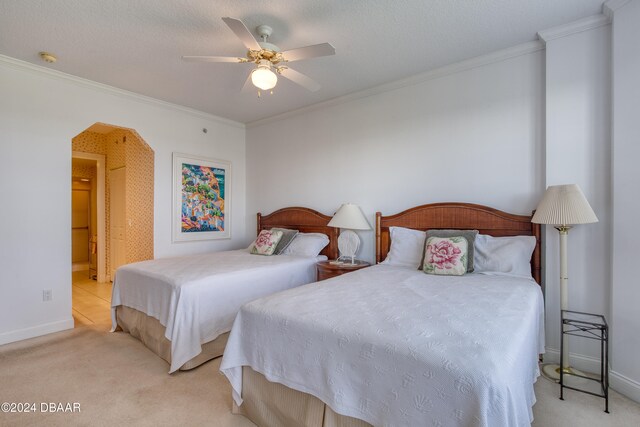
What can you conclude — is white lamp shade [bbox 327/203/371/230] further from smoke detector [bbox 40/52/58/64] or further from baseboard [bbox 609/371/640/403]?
smoke detector [bbox 40/52/58/64]

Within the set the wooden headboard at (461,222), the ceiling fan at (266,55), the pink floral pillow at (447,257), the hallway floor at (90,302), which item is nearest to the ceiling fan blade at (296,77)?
the ceiling fan at (266,55)

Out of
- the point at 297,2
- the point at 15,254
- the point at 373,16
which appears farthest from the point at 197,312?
the point at 373,16

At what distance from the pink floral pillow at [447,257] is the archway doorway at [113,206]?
347cm

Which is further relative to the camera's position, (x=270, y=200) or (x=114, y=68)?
(x=270, y=200)

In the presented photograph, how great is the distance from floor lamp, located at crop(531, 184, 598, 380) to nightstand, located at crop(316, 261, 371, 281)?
165cm

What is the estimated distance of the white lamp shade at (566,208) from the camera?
7.05ft

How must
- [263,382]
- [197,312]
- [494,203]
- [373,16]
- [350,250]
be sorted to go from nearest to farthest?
[263,382], [373,16], [197,312], [494,203], [350,250]

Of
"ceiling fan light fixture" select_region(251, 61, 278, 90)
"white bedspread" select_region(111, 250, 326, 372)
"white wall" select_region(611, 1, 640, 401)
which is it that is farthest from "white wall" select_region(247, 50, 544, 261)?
"ceiling fan light fixture" select_region(251, 61, 278, 90)

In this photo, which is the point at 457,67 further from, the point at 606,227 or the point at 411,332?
the point at 411,332

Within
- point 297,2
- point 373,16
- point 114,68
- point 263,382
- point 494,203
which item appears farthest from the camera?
point 114,68

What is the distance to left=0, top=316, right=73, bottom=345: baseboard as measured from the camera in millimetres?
2980

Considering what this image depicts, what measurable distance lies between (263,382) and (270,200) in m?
3.29

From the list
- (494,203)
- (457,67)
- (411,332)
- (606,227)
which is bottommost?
(411,332)

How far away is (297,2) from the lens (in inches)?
84.6
